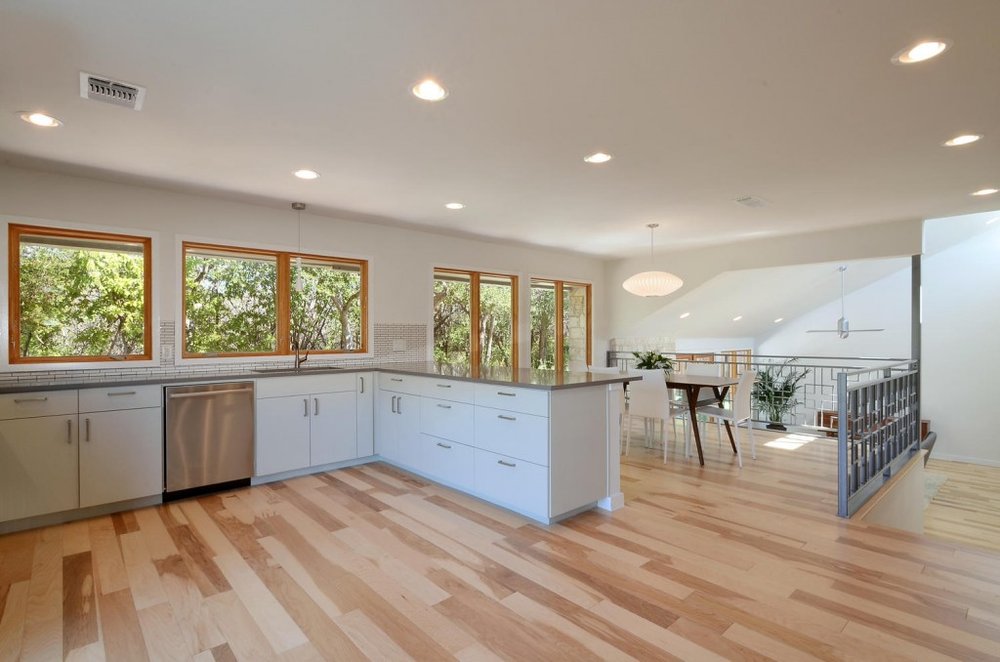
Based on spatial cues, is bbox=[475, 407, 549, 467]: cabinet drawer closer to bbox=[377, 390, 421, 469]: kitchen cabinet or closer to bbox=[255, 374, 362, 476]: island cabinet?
bbox=[377, 390, 421, 469]: kitchen cabinet

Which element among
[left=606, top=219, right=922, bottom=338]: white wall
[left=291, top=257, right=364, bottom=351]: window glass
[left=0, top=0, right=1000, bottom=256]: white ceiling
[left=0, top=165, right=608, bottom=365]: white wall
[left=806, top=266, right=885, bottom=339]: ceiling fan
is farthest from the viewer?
[left=806, top=266, right=885, bottom=339]: ceiling fan

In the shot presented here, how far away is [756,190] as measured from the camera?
3.94 metres

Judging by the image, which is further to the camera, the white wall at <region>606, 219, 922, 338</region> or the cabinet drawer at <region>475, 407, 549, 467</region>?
the white wall at <region>606, 219, 922, 338</region>

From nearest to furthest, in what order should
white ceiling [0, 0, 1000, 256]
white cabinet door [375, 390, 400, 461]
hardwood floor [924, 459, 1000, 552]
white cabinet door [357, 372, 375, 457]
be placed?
white ceiling [0, 0, 1000, 256], white cabinet door [375, 390, 400, 461], white cabinet door [357, 372, 375, 457], hardwood floor [924, 459, 1000, 552]

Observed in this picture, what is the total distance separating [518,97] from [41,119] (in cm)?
246

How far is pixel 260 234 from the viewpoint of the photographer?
439cm

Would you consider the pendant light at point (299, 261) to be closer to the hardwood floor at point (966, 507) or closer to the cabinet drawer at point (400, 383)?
the cabinet drawer at point (400, 383)

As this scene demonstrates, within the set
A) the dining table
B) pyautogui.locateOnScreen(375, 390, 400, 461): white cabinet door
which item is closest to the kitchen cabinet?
pyautogui.locateOnScreen(375, 390, 400, 461): white cabinet door

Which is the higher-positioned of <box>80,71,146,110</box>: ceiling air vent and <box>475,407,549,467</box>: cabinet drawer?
<box>80,71,146,110</box>: ceiling air vent

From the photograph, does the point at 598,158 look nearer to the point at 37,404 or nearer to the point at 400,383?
the point at 400,383

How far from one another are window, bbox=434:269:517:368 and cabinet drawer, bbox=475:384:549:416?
2.29m

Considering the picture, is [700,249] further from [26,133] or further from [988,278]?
[26,133]

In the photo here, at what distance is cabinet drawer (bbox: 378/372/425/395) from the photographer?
161 inches

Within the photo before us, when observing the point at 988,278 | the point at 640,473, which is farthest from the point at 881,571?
the point at 988,278
